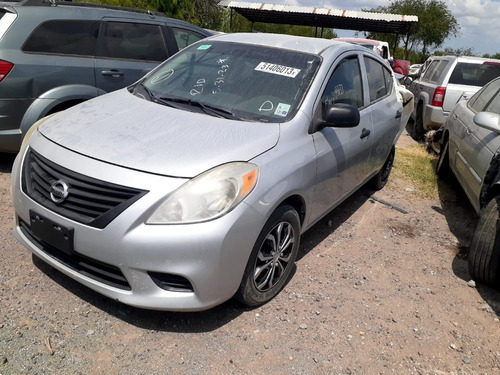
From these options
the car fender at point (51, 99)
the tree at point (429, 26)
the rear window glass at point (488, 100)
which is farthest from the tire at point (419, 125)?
the tree at point (429, 26)

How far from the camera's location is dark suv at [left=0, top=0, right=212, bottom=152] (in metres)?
4.48

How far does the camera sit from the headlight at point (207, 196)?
2383 millimetres

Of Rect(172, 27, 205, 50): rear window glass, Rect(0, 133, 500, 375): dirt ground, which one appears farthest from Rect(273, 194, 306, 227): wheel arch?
Rect(172, 27, 205, 50): rear window glass

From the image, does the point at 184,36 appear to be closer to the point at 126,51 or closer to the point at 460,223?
the point at 126,51

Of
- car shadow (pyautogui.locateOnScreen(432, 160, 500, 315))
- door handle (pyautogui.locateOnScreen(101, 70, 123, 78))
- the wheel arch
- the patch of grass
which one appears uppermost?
door handle (pyautogui.locateOnScreen(101, 70, 123, 78))

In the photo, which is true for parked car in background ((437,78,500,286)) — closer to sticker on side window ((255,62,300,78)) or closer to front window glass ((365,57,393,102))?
front window glass ((365,57,393,102))

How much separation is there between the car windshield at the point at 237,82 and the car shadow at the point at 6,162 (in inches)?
84.8

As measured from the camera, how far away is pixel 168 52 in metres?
5.84

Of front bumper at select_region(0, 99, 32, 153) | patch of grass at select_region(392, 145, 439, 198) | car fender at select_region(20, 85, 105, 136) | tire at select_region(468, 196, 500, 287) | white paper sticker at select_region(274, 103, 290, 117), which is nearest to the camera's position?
white paper sticker at select_region(274, 103, 290, 117)

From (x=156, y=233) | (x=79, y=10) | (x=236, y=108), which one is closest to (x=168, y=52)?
(x=79, y=10)

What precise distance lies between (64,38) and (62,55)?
0.68 feet

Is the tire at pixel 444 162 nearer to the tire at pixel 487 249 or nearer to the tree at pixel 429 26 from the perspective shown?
the tire at pixel 487 249

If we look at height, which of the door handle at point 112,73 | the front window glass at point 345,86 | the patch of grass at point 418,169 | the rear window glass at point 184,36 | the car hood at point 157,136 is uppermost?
the rear window glass at point 184,36

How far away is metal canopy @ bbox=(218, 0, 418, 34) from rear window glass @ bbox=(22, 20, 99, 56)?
18.0 m
